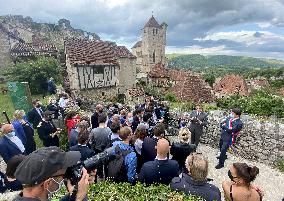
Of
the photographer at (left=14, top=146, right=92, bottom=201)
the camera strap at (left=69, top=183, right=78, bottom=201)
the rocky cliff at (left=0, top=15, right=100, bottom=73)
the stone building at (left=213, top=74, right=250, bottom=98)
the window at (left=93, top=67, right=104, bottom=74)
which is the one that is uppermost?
the rocky cliff at (left=0, top=15, right=100, bottom=73)

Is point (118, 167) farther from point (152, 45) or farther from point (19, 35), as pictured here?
point (19, 35)

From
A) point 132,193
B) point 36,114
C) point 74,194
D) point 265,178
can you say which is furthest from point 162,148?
point 36,114

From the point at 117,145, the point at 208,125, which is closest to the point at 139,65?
the point at 208,125

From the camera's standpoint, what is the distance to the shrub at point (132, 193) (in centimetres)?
414

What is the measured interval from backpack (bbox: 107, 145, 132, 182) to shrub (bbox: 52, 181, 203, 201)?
65 cm

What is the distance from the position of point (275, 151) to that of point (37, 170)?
1124cm

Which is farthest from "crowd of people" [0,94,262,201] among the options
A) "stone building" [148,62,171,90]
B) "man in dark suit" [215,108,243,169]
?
"stone building" [148,62,171,90]

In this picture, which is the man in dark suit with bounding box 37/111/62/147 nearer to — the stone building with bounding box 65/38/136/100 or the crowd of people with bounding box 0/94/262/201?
the crowd of people with bounding box 0/94/262/201

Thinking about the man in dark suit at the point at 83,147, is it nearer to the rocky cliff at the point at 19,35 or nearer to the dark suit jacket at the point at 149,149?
the dark suit jacket at the point at 149,149

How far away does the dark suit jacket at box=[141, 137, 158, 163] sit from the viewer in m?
6.05

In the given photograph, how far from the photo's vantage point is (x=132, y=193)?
14.4ft

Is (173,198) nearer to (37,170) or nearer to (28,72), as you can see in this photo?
(37,170)

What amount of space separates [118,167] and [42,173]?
300 cm

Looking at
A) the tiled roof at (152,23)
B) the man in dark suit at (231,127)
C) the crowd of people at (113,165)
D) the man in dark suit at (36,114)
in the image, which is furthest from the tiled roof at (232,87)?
the crowd of people at (113,165)
